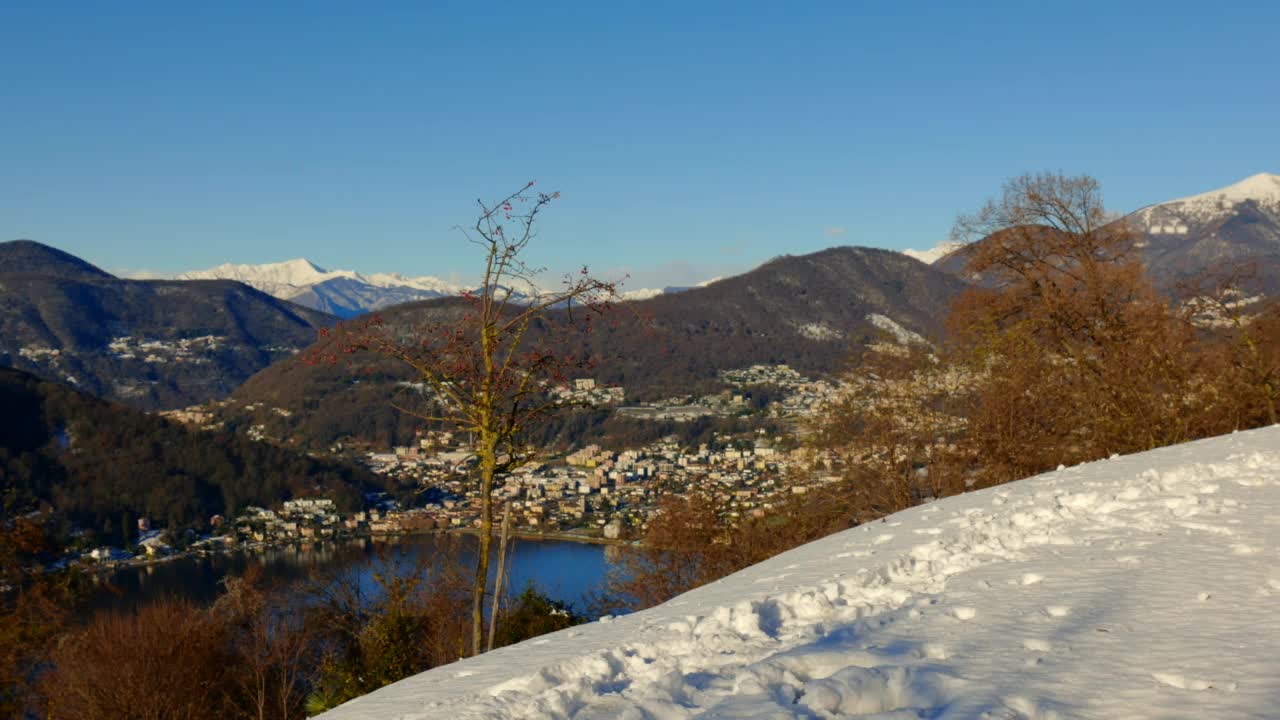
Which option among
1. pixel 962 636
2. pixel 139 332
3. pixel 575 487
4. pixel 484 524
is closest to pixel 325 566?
pixel 575 487

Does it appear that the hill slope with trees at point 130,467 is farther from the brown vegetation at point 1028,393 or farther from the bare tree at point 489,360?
the bare tree at point 489,360

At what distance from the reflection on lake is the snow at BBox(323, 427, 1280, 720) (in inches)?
540

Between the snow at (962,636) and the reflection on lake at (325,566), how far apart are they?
540 inches

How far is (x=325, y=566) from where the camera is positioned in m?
31.0

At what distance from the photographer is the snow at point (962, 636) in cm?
346

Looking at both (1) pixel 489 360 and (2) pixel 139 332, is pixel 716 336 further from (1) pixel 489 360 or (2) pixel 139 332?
(1) pixel 489 360

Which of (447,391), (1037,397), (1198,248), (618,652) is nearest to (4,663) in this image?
(447,391)

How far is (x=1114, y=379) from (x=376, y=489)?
45966 millimetres

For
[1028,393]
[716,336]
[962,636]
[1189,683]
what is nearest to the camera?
[1189,683]

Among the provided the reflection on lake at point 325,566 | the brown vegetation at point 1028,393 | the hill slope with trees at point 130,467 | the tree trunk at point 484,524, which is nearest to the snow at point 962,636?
the tree trunk at point 484,524

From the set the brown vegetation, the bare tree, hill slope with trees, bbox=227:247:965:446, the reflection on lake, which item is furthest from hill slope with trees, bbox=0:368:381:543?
the bare tree

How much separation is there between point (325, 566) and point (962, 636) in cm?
3006

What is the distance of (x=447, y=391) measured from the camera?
26.2 ft

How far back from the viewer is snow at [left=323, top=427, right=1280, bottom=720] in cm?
346
